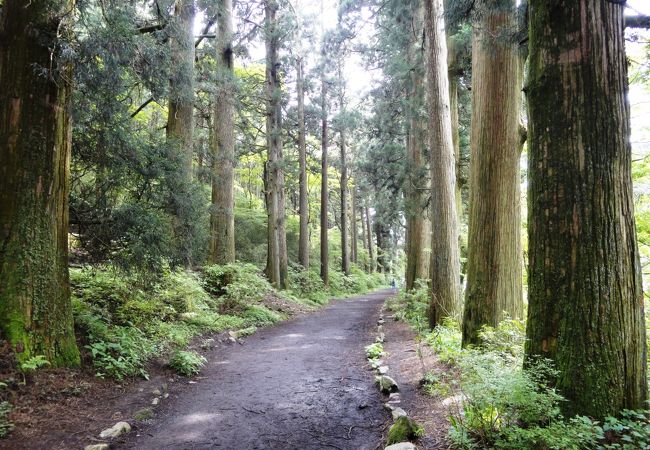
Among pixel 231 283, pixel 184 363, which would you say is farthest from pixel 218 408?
pixel 231 283

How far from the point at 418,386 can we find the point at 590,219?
2.97m

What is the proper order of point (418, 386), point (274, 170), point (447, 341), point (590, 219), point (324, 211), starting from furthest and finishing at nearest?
point (324, 211), point (274, 170), point (447, 341), point (418, 386), point (590, 219)

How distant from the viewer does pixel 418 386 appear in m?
5.02

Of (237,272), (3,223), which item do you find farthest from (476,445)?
(237,272)

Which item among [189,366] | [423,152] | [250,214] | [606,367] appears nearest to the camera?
[606,367]

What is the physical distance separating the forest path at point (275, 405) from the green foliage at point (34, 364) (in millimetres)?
1371

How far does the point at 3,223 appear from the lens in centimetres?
467

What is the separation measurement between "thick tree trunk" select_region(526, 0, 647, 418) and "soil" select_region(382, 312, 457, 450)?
3.60 feet

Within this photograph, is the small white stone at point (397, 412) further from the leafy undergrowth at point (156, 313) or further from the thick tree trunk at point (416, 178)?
the thick tree trunk at point (416, 178)

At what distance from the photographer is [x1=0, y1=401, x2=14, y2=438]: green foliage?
11.5 feet

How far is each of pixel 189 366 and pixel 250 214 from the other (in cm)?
1462

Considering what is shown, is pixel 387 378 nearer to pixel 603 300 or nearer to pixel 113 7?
pixel 603 300

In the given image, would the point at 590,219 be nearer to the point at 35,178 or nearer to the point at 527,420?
the point at 527,420

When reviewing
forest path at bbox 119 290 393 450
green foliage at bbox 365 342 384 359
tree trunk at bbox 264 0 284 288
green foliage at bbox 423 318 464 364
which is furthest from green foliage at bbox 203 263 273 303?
green foliage at bbox 423 318 464 364
